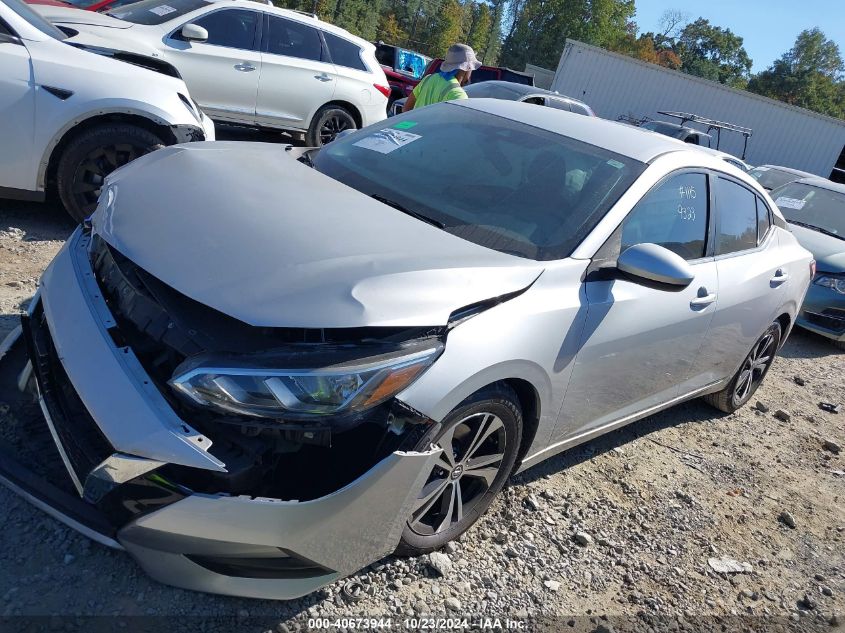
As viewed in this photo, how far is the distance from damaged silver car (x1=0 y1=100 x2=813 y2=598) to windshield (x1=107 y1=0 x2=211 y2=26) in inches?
206

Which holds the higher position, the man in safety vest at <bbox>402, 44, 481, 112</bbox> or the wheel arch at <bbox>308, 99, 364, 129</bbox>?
the man in safety vest at <bbox>402, 44, 481, 112</bbox>

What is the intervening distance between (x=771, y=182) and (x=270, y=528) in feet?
33.3

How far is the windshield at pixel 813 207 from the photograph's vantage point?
8.09 metres

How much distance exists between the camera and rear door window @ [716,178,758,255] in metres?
3.81

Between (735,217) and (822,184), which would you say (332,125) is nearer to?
(735,217)

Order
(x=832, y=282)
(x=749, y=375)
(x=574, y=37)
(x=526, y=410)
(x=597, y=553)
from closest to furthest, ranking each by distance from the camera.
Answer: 1. (x=526, y=410)
2. (x=597, y=553)
3. (x=749, y=375)
4. (x=832, y=282)
5. (x=574, y=37)

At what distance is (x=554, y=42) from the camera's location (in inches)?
2901

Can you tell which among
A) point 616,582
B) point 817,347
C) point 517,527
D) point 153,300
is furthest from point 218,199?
point 817,347

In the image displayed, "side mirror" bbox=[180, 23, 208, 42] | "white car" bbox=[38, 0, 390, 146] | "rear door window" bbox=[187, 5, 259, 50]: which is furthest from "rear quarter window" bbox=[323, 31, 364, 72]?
"side mirror" bbox=[180, 23, 208, 42]

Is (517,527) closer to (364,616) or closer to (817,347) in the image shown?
(364,616)

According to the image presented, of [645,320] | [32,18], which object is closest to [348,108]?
[32,18]

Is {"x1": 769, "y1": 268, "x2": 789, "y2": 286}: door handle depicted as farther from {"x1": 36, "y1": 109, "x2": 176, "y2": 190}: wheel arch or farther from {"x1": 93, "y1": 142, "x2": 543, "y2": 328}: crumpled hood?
{"x1": 36, "y1": 109, "x2": 176, "y2": 190}: wheel arch

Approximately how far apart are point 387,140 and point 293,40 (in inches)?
225

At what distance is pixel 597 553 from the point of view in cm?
309
